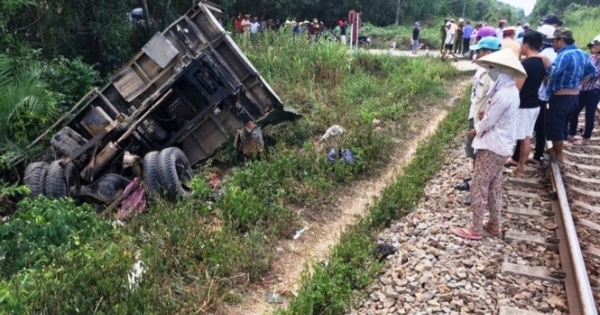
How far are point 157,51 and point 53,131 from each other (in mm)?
2067

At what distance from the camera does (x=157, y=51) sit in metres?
7.79

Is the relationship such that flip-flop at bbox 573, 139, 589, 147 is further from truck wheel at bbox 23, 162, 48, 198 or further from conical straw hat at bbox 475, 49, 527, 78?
truck wheel at bbox 23, 162, 48, 198

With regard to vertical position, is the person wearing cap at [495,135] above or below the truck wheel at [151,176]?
below

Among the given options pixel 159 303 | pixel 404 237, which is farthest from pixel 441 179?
pixel 159 303

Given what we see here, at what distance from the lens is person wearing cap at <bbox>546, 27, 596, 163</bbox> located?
600 centimetres

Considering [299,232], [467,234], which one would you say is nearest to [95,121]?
[299,232]

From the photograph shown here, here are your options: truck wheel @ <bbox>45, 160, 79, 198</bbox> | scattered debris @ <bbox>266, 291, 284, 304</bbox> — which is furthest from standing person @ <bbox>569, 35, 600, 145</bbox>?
truck wheel @ <bbox>45, 160, 79, 198</bbox>

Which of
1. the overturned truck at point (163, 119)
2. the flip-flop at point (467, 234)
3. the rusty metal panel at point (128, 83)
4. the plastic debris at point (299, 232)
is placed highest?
the rusty metal panel at point (128, 83)

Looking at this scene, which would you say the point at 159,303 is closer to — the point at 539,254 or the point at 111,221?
the point at 111,221

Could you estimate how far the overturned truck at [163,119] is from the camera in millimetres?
6031

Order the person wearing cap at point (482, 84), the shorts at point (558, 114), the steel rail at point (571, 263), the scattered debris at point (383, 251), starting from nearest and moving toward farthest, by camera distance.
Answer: the steel rail at point (571, 263) → the scattered debris at point (383, 251) → the person wearing cap at point (482, 84) → the shorts at point (558, 114)

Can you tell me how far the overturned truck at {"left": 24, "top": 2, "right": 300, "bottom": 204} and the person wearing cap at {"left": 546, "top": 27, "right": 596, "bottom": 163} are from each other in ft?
13.3

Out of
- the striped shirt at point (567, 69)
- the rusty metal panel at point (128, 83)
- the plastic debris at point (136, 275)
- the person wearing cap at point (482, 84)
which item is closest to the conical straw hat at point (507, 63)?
the person wearing cap at point (482, 84)

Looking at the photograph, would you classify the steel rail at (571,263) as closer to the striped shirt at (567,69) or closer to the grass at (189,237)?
the striped shirt at (567,69)
